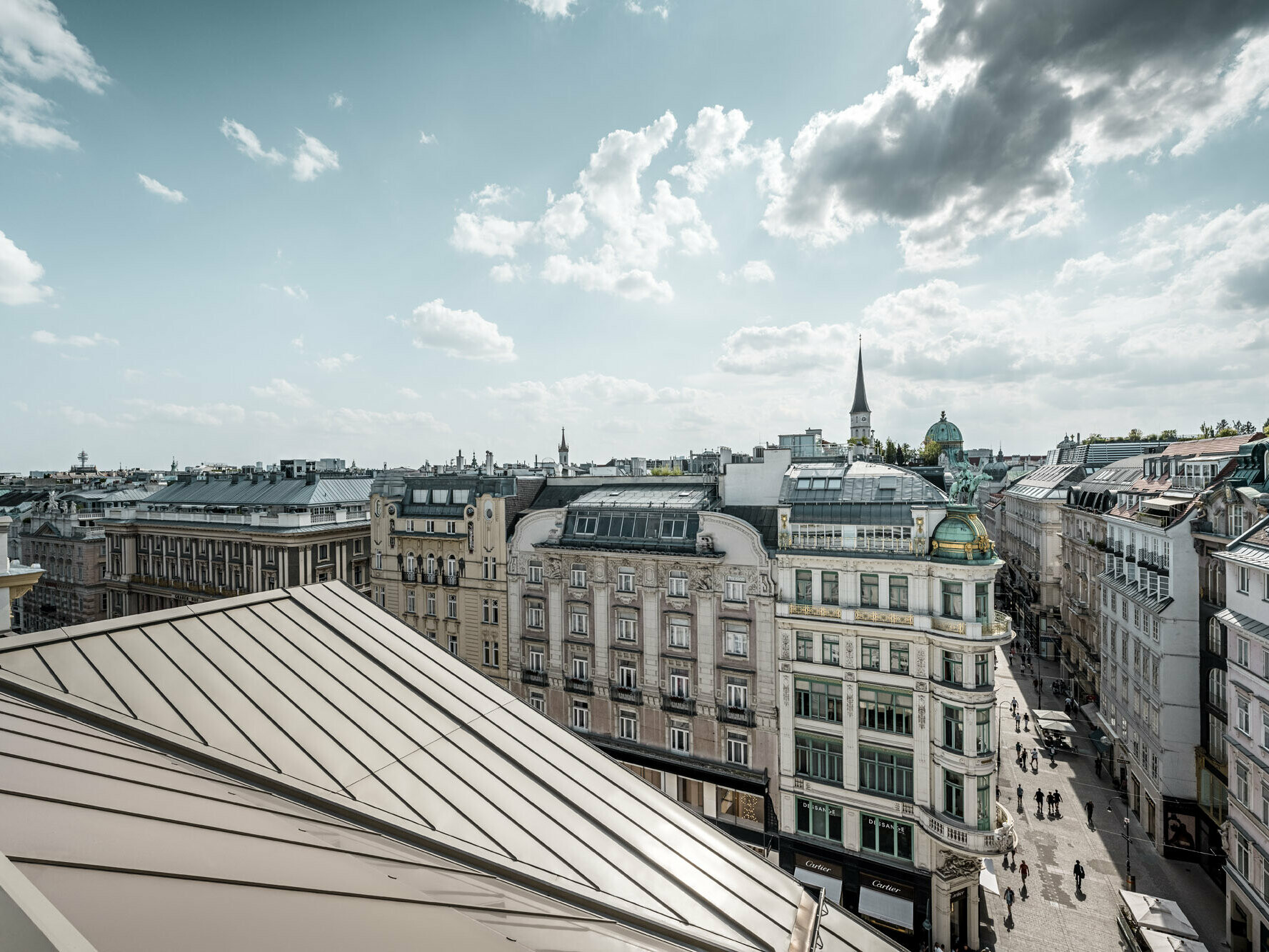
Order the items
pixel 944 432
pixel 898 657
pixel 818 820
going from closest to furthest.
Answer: pixel 898 657 → pixel 818 820 → pixel 944 432

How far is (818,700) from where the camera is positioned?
114 ft

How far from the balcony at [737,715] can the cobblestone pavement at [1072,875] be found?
49.7 feet

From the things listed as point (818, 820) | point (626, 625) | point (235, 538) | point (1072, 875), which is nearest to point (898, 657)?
point (818, 820)

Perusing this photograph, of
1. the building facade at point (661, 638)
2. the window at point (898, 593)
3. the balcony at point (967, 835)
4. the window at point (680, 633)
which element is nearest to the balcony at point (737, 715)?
the building facade at point (661, 638)

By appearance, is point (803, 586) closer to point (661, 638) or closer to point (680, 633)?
point (680, 633)

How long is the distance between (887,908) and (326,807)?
1289 inches

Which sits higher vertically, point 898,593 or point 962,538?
point 962,538

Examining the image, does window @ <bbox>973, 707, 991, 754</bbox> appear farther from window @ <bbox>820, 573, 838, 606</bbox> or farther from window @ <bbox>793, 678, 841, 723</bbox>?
window @ <bbox>820, 573, 838, 606</bbox>

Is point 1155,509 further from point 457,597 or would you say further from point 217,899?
point 217,899

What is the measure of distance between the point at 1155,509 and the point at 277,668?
49.4 m

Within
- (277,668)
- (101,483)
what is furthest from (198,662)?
(101,483)

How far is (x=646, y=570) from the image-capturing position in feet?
126

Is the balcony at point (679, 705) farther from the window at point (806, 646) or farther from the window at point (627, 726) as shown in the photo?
the window at point (806, 646)

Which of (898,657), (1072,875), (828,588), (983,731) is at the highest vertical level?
(828,588)
